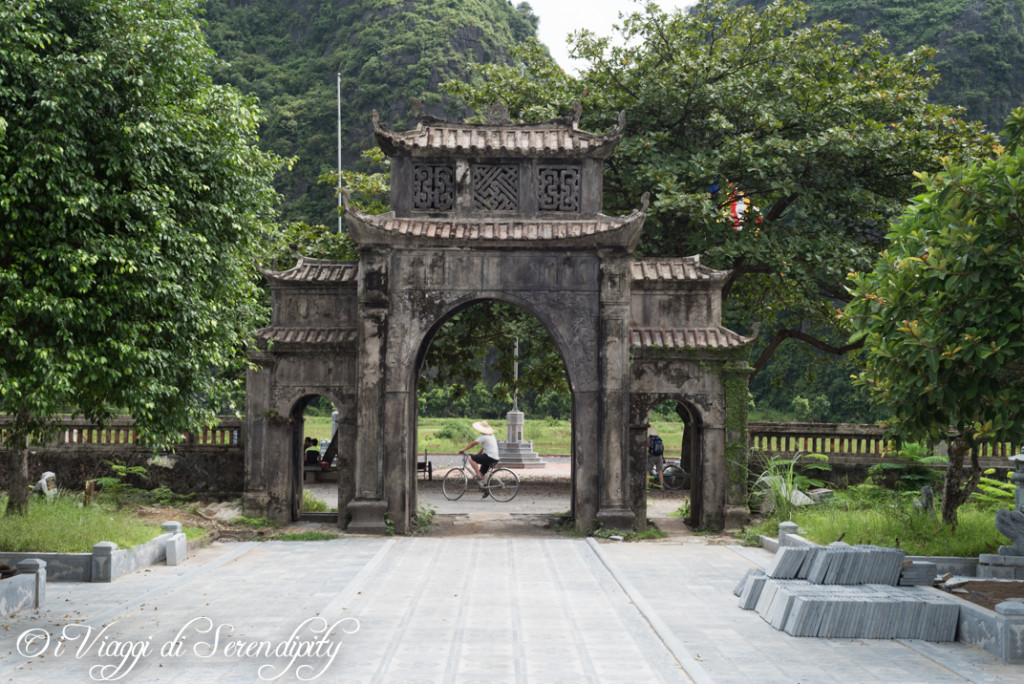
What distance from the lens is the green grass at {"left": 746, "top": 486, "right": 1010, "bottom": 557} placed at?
12.1 metres

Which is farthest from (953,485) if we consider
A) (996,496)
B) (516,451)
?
(516,451)

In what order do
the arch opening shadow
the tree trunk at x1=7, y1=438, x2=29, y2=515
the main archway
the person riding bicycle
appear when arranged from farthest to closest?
the person riding bicycle → the main archway → the arch opening shadow → the tree trunk at x1=7, y1=438, x2=29, y2=515

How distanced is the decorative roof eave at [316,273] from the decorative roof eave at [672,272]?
543 cm

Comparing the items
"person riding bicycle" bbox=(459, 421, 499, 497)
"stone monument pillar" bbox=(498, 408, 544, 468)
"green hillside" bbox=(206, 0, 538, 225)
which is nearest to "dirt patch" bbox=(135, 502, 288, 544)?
"person riding bicycle" bbox=(459, 421, 499, 497)

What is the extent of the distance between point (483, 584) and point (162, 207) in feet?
20.4

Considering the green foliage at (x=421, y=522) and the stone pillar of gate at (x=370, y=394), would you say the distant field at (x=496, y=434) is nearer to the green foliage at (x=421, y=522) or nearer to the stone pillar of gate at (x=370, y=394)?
the green foliage at (x=421, y=522)

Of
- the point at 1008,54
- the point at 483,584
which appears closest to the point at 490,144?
the point at 483,584

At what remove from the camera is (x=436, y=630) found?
9.27 metres

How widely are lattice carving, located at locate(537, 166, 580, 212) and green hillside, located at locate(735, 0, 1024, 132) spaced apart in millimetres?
46681

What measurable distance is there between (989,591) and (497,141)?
11.1m

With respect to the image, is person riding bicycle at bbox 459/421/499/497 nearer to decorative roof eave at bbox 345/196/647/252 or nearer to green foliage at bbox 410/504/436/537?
green foliage at bbox 410/504/436/537

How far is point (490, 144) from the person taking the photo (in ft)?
55.6

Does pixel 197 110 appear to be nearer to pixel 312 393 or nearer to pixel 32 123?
pixel 32 123

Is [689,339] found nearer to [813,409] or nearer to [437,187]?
[437,187]
